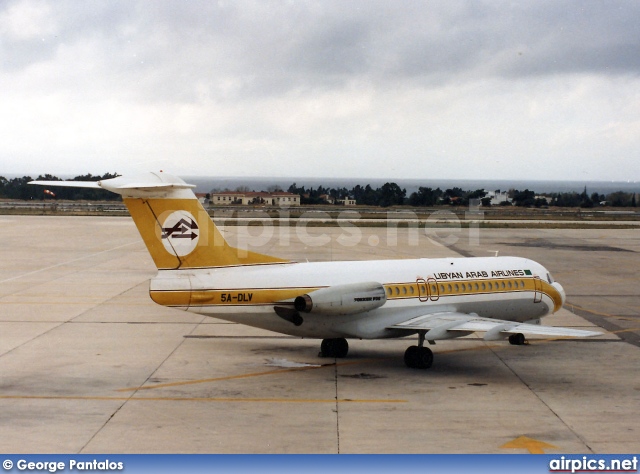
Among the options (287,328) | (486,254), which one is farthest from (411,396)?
(486,254)

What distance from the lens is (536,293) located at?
24469mm

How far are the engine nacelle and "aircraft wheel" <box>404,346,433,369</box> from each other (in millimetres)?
1735

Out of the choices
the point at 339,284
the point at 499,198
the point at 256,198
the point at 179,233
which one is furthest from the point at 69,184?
the point at 499,198

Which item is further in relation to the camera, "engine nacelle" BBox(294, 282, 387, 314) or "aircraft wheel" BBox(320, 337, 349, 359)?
"aircraft wheel" BBox(320, 337, 349, 359)

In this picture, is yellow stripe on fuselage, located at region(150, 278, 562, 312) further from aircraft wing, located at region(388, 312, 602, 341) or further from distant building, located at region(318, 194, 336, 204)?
distant building, located at region(318, 194, 336, 204)

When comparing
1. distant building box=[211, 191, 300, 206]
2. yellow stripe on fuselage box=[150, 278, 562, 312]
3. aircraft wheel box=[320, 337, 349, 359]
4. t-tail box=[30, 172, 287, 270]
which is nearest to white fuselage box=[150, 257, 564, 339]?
yellow stripe on fuselage box=[150, 278, 562, 312]

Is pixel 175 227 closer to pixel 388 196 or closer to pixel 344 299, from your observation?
pixel 344 299

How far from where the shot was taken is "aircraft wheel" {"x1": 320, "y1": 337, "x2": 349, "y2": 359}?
21.9m

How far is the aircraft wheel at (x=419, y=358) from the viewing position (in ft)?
68.0

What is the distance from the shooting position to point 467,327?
782 inches

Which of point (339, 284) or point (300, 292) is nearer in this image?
point (300, 292)

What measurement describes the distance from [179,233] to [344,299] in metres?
4.74

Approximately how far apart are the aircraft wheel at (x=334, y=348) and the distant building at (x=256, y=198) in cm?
8323

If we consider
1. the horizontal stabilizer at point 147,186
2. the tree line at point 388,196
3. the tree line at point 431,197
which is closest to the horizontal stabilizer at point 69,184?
the horizontal stabilizer at point 147,186
